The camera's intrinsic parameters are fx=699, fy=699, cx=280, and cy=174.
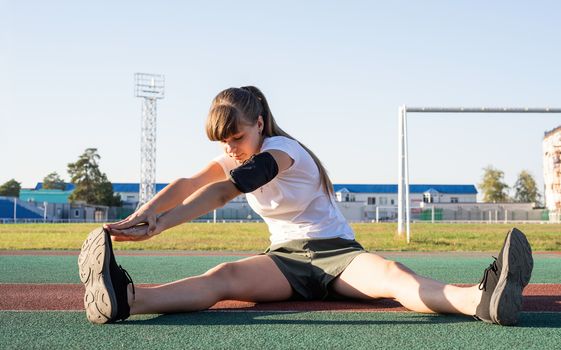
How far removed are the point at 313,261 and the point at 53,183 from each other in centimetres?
9120

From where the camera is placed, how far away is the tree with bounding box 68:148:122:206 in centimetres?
6850

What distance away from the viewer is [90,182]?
227 ft

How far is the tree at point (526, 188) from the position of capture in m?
88.8

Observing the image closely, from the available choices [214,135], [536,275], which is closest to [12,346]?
[214,135]

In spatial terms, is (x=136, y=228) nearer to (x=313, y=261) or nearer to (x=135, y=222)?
(x=135, y=222)

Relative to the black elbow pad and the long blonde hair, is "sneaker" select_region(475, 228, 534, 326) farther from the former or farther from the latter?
the long blonde hair

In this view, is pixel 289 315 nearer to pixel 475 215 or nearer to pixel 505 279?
pixel 505 279

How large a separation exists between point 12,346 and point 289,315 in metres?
1.36

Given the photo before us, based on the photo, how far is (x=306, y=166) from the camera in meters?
3.71

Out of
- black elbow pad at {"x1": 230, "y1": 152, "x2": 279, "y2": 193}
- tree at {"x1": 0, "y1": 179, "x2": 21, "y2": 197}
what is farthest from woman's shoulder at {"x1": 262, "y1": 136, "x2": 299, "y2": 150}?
tree at {"x1": 0, "y1": 179, "x2": 21, "y2": 197}

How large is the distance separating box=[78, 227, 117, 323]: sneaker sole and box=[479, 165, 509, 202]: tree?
8301cm

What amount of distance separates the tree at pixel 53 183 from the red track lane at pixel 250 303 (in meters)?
88.9

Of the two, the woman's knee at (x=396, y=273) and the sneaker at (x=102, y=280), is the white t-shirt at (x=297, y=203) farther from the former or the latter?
the sneaker at (x=102, y=280)

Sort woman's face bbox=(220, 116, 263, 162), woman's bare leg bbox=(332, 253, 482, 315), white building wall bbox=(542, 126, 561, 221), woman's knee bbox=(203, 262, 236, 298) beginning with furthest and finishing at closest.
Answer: white building wall bbox=(542, 126, 561, 221) < woman's knee bbox=(203, 262, 236, 298) < woman's face bbox=(220, 116, 263, 162) < woman's bare leg bbox=(332, 253, 482, 315)
